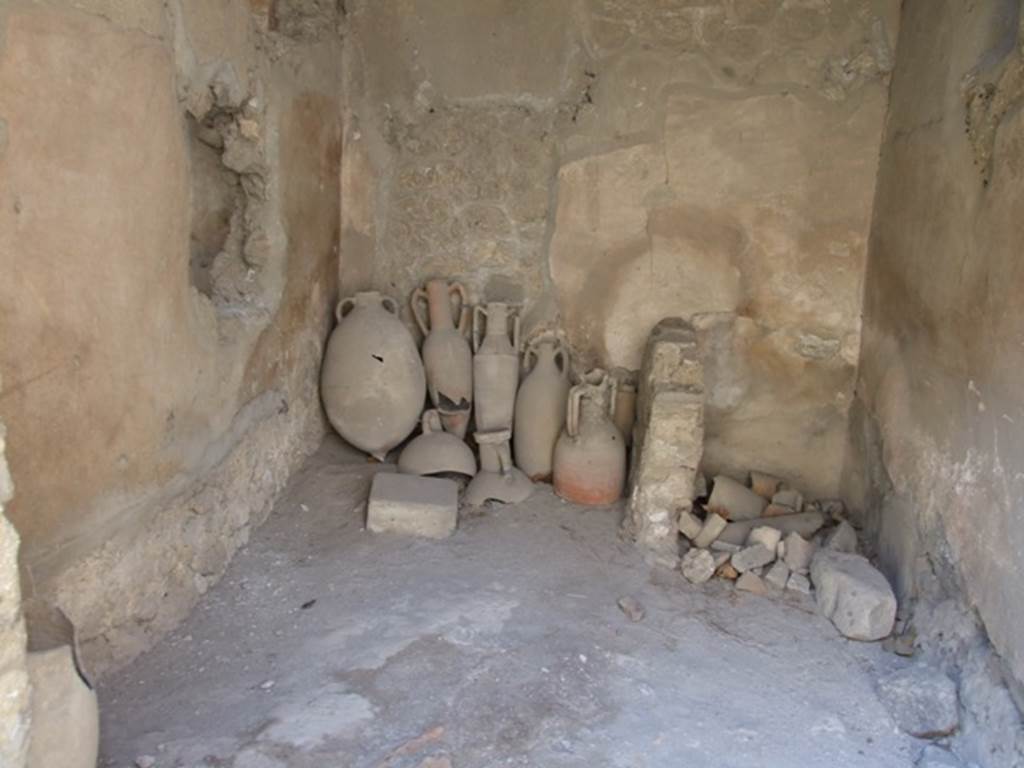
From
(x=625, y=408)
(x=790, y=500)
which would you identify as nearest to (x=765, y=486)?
(x=790, y=500)

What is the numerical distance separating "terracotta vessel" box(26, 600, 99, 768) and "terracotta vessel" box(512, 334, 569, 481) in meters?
2.20

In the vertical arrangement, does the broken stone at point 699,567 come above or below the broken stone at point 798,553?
below

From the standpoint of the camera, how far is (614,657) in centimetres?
262

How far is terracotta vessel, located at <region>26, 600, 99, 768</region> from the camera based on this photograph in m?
1.58

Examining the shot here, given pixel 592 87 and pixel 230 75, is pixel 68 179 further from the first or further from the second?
pixel 592 87

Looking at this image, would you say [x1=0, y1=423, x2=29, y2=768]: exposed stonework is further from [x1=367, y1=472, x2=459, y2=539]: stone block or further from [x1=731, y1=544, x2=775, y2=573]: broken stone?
[x1=731, y1=544, x2=775, y2=573]: broken stone

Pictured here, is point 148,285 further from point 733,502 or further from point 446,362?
point 733,502

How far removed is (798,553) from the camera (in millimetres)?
3146

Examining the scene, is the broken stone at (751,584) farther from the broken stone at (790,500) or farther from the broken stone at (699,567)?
the broken stone at (790,500)

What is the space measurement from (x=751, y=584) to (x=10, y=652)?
2.32 meters

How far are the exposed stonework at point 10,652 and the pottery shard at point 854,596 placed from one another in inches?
91.1

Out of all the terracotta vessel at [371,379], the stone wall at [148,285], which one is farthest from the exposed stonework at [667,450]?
the stone wall at [148,285]

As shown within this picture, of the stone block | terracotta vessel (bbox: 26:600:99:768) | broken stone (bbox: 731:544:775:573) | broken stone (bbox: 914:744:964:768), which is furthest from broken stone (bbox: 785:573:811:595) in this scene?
terracotta vessel (bbox: 26:600:99:768)

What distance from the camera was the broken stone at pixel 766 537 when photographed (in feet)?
10.5
